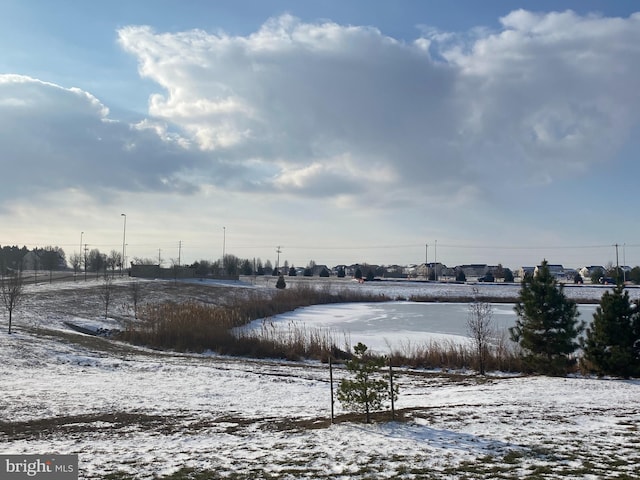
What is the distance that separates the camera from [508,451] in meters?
8.64

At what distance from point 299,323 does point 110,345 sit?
18.9 m

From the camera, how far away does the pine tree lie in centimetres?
1947

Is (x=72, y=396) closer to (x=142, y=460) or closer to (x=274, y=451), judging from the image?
(x=142, y=460)

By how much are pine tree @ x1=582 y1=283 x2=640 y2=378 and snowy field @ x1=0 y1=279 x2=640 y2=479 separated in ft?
4.84

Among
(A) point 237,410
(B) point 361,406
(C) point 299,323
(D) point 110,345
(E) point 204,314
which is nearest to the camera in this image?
(B) point 361,406

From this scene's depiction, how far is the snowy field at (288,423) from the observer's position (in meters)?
7.95

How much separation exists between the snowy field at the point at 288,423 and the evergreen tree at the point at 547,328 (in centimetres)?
155

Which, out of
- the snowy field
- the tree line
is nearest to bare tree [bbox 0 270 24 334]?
the snowy field

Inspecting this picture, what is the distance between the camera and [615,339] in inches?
779

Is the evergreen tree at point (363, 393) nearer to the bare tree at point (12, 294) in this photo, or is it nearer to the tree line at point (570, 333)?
the tree line at point (570, 333)

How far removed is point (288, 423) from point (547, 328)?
44.2 feet

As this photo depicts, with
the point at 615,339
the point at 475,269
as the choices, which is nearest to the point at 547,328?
the point at 615,339

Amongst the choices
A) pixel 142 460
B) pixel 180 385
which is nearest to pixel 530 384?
pixel 180 385

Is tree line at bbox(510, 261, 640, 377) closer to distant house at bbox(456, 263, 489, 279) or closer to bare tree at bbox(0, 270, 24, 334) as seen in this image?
bare tree at bbox(0, 270, 24, 334)
